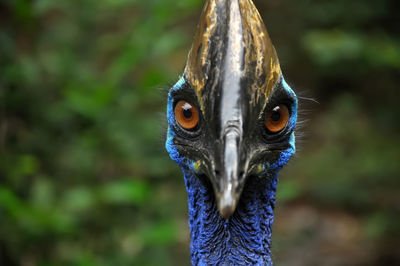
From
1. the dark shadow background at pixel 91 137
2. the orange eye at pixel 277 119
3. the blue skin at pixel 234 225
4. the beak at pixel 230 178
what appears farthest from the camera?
the dark shadow background at pixel 91 137

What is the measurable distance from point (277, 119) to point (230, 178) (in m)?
0.29

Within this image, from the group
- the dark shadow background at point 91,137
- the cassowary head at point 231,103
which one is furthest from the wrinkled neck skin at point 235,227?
the dark shadow background at point 91,137

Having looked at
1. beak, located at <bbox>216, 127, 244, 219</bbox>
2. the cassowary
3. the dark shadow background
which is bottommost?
beak, located at <bbox>216, 127, 244, 219</bbox>

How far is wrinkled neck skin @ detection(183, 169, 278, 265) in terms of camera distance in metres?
1.76

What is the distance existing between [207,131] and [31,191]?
1980mm

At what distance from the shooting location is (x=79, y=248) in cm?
337

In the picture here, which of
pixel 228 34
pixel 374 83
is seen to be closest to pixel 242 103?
pixel 228 34

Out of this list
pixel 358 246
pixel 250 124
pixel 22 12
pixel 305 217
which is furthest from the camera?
pixel 305 217

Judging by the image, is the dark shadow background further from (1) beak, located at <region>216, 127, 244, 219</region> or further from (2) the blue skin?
(1) beak, located at <region>216, 127, 244, 219</region>

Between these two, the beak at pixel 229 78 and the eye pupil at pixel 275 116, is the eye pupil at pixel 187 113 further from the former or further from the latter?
the eye pupil at pixel 275 116

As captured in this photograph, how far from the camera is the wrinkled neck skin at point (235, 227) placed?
176 cm

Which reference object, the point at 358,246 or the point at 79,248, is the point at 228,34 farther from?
the point at 358,246

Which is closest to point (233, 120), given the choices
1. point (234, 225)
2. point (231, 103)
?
point (231, 103)

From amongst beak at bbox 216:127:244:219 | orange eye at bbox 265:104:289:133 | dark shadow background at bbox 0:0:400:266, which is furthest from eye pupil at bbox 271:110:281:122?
dark shadow background at bbox 0:0:400:266
